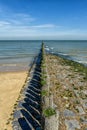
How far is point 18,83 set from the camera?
65.2ft

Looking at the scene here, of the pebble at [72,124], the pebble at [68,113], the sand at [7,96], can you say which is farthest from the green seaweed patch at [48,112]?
the pebble at [68,113]

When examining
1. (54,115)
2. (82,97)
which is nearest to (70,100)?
(82,97)

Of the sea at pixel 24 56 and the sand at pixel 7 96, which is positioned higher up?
the sand at pixel 7 96

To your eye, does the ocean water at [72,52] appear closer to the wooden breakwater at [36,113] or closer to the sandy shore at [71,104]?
the sandy shore at [71,104]

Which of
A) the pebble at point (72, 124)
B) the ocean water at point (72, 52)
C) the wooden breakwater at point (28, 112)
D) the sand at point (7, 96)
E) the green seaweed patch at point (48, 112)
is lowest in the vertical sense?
the ocean water at point (72, 52)

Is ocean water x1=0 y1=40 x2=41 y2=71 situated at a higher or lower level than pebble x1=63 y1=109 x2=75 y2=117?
lower

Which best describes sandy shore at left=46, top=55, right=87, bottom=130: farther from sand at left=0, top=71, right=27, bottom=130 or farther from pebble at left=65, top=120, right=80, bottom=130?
sand at left=0, top=71, right=27, bottom=130

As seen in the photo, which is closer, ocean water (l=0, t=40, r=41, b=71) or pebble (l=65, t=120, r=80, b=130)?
pebble (l=65, t=120, r=80, b=130)

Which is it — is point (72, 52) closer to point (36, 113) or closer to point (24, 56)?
point (24, 56)

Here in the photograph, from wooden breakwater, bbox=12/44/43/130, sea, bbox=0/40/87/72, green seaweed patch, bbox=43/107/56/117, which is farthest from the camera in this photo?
sea, bbox=0/40/87/72

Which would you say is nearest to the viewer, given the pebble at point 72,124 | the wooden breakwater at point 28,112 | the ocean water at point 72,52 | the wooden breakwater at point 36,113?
the wooden breakwater at point 36,113

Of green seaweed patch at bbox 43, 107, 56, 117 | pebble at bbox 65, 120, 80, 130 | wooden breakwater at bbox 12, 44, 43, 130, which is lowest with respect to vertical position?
wooden breakwater at bbox 12, 44, 43, 130

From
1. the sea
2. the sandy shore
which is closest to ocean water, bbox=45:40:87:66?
the sea

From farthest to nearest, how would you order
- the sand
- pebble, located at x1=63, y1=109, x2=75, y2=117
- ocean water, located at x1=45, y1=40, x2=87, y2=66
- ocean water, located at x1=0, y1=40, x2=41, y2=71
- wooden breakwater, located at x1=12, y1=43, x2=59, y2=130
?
Result: 1. ocean water, located at x1=45, y1=40, x2=87, y2=66
2. ocean water, located at x1=0, y1=40, x2=41, y2=71
3. pebble, located at x1=63, y1=109, x2=75, y2=117
4. the sand
5. wooden breakwater, located at x1=12, y1=43, x2=59, y2=130
